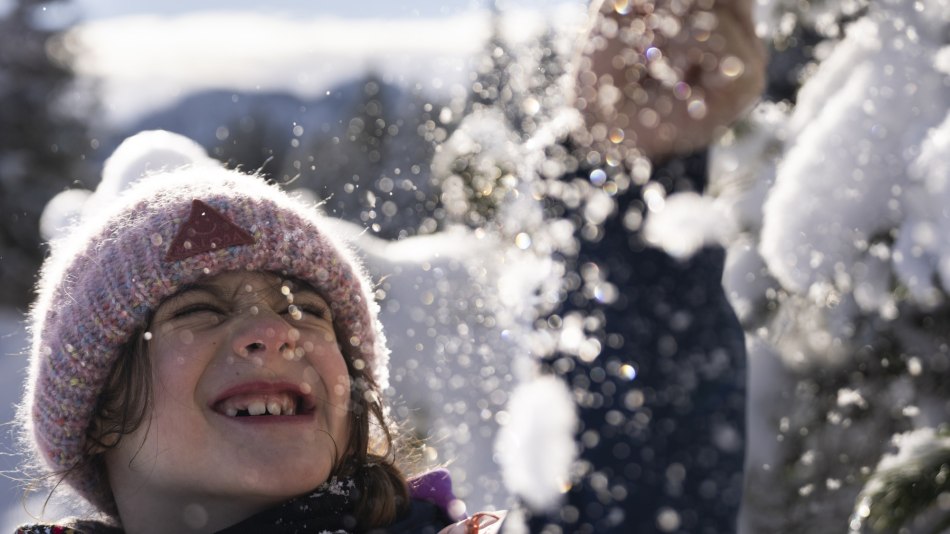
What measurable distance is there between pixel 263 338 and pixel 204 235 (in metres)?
0.24

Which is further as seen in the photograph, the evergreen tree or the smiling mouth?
the evergreen tree

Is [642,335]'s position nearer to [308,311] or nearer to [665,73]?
[665,73]

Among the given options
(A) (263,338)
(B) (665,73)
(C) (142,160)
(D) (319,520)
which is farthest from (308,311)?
(C) (142,160)

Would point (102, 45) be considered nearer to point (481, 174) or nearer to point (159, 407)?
point (481, 174)

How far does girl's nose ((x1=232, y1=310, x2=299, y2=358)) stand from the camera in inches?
64.0

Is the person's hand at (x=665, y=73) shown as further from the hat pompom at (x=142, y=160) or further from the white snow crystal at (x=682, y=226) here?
the hat pompom at (x=142, y=160)

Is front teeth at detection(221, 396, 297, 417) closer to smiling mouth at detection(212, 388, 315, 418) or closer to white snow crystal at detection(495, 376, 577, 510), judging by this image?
smiling mouth at detection(212, 388, 315, 418)

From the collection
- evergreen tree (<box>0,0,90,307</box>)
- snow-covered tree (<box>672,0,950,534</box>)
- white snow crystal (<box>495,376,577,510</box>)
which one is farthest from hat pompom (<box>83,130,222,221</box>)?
evergreen tree (<box>0,0,90,307</box>)

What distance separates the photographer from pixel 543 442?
1120mm

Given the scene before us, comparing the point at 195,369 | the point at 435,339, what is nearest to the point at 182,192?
the point at 195,369

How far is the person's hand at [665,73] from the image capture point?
3.08ft

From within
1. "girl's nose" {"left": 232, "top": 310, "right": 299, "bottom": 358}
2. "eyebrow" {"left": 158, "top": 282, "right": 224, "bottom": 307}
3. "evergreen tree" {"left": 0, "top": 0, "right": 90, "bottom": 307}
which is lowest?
"girl's nose" {"left": 232, "top": 310, "right": 299, "bottom": 358}

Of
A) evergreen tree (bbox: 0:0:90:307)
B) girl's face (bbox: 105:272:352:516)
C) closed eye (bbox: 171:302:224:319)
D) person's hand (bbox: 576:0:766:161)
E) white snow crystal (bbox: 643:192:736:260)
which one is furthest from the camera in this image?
evergreen tree (bbox: 0:0:90:307)

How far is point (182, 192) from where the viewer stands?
1824 millimetres
